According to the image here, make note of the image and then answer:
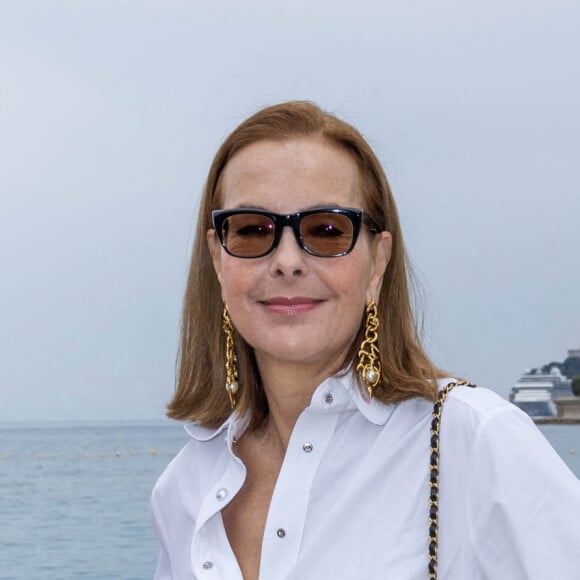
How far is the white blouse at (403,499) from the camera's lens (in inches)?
80.9

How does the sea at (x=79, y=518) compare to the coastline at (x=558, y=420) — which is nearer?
the sea at (x=79, y=518)

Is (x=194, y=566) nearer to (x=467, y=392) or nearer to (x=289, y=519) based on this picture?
(x=289, y=519)

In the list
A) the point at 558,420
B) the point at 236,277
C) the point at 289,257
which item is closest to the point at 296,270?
the point at 289,257

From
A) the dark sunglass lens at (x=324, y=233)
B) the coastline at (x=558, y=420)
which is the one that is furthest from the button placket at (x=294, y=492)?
the coastline at (x=558, y=420)

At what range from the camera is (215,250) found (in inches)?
102

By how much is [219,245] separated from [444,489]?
2.40 ft

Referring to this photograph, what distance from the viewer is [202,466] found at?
2.62 m

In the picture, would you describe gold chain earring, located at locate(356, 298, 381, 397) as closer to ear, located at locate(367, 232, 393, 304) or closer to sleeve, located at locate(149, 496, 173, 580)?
ear, located at locate(367, 232, 393, 304)

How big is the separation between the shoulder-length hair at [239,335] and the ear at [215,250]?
3cm

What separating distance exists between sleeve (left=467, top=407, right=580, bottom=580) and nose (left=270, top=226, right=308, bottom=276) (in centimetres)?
47

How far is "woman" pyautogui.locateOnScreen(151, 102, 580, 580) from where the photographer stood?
2088 millimetres

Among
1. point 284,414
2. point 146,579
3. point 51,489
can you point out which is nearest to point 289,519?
point 284,414

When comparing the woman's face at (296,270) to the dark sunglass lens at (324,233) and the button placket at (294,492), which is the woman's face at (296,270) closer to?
the dark sunglass lens at (324,233)

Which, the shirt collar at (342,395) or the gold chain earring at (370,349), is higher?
the gold chain earring at (370,349)
